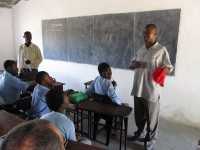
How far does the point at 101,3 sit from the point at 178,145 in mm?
3101

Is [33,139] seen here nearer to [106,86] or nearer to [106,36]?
[106,86]

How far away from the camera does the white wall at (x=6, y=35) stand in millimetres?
6930

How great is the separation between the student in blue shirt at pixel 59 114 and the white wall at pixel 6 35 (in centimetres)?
594

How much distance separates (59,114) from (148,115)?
54.3 inches

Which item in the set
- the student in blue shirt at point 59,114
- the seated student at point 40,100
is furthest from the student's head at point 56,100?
the seated student at point 40,100

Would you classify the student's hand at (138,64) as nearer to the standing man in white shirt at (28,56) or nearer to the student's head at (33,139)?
the student's head at (33,139)

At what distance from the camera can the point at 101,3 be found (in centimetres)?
443

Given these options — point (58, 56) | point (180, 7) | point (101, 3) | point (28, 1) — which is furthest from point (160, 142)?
point (28, 1)

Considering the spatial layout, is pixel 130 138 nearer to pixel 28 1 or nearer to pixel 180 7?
pixel 180 7

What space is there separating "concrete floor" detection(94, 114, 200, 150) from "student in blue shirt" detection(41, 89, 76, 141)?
1262mm

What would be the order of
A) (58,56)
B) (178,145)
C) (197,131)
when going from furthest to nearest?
(58,56) < (197,131) < (178,145)

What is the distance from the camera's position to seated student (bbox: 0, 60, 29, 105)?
113 inches

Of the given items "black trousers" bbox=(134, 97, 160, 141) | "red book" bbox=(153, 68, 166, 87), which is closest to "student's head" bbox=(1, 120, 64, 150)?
"red book" bbox=(153, 68, 166, 87)

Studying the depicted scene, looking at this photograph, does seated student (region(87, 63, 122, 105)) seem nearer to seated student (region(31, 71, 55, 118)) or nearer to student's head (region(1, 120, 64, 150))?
seated student (region(31, 71, 55, 118))
